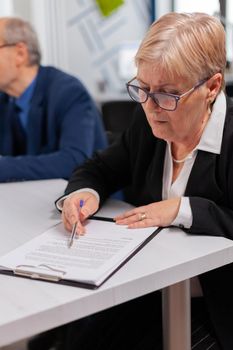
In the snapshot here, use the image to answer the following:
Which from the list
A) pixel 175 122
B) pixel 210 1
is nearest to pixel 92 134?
pixel 175 122

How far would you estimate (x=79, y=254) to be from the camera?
38.3 inches

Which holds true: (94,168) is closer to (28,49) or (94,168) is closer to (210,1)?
(28,49)

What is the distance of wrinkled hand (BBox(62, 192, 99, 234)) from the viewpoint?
115 cm

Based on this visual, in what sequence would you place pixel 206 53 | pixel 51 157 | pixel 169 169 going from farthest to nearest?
pixel 51 157
pixel 169 169
pixel 206 53

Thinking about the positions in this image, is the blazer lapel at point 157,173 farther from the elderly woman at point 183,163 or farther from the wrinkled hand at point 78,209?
the wrinkled hand at point 78,209

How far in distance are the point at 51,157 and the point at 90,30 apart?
3.00m

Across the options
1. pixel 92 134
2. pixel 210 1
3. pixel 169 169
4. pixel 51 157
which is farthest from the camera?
pixel 210 1

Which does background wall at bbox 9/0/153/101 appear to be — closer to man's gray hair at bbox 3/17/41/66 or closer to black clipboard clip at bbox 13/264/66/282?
man's gray hair at bbox 3/17/41/66

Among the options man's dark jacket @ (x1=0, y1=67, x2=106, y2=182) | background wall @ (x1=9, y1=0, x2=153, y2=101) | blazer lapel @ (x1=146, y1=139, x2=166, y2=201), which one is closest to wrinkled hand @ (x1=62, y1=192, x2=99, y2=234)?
blazer lapel @ (x1=146, y1=139, x2=166, y2=201)

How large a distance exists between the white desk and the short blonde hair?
36 cm

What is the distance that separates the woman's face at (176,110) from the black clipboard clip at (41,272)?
0.45 m

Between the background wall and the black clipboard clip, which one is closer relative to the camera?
the black clipboard clip

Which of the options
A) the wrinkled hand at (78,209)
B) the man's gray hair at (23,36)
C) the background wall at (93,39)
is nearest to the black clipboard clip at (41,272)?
the wrinkled hand at (78,209)

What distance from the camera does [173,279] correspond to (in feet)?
3.00
